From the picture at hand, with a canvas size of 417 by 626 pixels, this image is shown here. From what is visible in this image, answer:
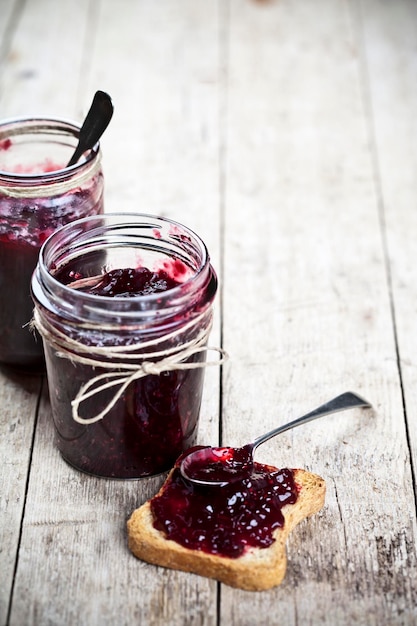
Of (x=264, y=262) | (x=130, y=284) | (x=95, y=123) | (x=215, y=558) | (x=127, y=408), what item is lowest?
(x=264, y=262)

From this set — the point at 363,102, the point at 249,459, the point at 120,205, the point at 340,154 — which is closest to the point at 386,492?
the point at 249,459

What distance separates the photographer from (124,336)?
1339 millimetres

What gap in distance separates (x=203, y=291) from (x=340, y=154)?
4.08 ft

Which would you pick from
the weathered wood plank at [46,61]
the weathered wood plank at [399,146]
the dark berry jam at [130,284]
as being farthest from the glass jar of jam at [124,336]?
the weathered wood plank at [46,61]

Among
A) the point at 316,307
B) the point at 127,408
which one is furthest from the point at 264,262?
the point at 127,408

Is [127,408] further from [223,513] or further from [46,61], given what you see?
[46,61]

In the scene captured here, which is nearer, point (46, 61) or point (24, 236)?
point (24, 236)

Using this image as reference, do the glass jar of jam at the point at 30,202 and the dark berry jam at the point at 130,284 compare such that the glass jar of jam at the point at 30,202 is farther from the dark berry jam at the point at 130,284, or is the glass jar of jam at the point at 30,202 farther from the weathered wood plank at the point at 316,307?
the weathered wood plank at the point at 316,307

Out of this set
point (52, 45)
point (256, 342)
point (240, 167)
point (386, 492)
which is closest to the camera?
point (386, 492)

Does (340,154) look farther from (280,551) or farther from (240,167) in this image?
(280,551)

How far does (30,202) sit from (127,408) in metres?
0.43

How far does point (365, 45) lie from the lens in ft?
9.74

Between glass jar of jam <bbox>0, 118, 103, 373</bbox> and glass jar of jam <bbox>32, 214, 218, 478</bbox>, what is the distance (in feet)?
0.26

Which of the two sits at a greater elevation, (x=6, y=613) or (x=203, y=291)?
(x=203, y=291)
